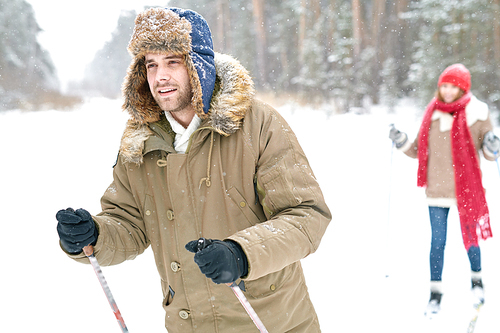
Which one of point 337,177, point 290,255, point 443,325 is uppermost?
A: point 290,255

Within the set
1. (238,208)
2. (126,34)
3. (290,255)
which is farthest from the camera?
(126,34)

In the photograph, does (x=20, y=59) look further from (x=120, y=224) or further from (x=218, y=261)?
(x=218, y=261)

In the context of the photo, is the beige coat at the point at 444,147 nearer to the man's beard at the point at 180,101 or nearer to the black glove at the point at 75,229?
the man's beard at the point at 180,101

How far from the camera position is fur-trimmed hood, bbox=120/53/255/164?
1.83m

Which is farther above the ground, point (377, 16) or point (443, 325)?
point (377, 16)

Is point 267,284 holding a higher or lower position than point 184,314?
higher

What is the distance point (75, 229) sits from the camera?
179 centimetres

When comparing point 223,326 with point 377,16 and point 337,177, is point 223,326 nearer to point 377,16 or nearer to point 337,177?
point 337,177

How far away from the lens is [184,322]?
1.92 meters

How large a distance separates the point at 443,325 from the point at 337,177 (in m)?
5.75

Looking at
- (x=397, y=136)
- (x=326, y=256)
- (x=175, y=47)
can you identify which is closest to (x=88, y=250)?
(x=175, y=47)

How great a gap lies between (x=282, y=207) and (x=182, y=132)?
2.25 ft

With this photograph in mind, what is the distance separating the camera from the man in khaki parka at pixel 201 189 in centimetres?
174

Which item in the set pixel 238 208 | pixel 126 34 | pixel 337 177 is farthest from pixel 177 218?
pixel 126 34
